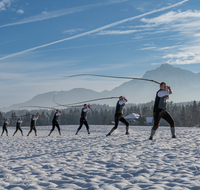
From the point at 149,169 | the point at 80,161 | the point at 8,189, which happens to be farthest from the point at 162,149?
the point at 8,189

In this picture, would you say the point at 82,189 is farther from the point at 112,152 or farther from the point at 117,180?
the point at 112,152

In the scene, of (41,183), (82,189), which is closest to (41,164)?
(41,183)

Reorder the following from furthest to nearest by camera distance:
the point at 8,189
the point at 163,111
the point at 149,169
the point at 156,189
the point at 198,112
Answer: the point at 198,112 → the point at 163,111 → the point at 149,169 → the point at 8,189 → the point at 156,189

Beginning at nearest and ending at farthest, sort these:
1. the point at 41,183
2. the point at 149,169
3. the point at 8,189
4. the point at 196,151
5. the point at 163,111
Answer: the point at 8,189 → the point at 41,183 → the point at 149,169 → the point at 196,151 → the point at 163,111

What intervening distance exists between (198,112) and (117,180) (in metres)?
106

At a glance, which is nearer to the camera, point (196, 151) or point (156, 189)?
point (156, 189)

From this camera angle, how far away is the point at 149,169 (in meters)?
5.52

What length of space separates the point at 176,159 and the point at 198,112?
342ft

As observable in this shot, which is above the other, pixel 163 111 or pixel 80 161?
pixel 163 111

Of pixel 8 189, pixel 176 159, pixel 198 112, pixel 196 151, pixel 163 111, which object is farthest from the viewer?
pixel 198 112

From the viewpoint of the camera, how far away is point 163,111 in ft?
31.6

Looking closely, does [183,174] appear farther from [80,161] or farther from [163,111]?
[163,111]

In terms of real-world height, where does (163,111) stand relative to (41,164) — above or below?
above

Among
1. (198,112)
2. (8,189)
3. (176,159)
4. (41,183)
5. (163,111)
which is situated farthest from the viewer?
(198,112)
